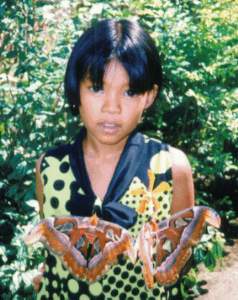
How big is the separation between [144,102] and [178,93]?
2.13 meters

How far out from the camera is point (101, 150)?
6.06 feet

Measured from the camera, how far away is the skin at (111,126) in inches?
65.2

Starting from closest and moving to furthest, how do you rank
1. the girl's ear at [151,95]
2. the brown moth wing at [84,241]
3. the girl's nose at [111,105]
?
the brown moth wing at [84,241] < the girl's nose at [111,105] < the girl's ear at [151,95]

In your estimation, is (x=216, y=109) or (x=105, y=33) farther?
(x=216, y=109)

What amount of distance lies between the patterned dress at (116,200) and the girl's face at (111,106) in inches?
5.2

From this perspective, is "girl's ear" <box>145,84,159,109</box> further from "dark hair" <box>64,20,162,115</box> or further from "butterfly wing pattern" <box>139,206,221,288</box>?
"butterfly wing pattern" <box>139,206,221,288</box>

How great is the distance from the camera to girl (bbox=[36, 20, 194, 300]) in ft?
5.51

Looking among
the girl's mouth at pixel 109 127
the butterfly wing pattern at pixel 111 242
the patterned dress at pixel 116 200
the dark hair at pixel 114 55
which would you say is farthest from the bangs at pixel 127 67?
the butterfly wing pattern at pixel 111 242

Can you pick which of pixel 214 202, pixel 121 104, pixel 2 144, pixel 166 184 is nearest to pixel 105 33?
pixel 121 104

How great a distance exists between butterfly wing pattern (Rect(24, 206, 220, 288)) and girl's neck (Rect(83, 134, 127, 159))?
37 centimetres

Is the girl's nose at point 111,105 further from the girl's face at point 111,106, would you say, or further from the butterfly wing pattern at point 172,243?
the butterfly wing pattern at point 172,243

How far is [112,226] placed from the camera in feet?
4.94

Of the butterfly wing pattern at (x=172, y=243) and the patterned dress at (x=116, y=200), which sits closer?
the butterfly wing pattern at (x=172, y=243)

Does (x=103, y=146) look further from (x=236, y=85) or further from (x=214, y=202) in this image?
(x=214, y=202)
